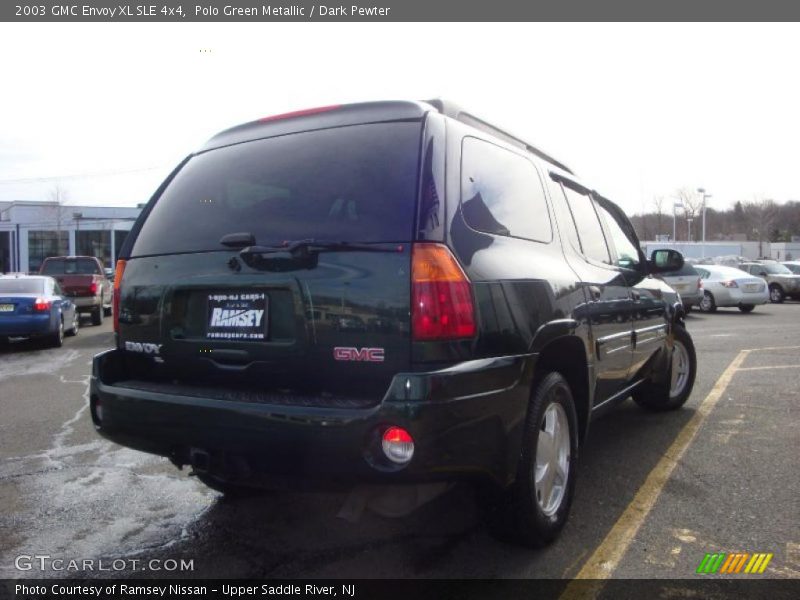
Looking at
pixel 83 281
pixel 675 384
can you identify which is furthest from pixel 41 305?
pixel 675 384

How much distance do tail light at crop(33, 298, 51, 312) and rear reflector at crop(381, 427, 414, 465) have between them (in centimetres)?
1080

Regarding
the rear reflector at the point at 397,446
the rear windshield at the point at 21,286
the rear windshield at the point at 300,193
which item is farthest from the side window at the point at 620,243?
the rear windshield at the point at 21,286

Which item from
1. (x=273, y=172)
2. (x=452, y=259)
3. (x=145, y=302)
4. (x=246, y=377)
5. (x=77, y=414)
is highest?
(x=273, y=172)

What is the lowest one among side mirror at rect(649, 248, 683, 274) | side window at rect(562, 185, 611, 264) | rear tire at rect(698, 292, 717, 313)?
rear tire at rect(698, 292, 717, 313)

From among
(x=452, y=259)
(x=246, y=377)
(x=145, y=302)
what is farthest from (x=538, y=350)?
(x=145, y=302)

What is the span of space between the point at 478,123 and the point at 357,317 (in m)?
1.26

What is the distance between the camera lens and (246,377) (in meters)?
2.79

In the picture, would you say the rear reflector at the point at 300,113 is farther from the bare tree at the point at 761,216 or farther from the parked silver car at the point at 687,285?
the bare tree at the point at 761,216

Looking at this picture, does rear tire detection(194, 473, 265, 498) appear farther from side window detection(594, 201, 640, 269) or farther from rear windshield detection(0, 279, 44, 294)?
rear windshield detection(0, 279, 44, 294)

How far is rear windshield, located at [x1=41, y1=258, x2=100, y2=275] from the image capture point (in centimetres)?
1753

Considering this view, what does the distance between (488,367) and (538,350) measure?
414 millimetres

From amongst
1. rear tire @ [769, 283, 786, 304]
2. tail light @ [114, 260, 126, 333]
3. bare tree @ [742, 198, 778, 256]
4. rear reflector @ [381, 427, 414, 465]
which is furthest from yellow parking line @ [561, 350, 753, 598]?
bare tree @ [742, 198, 778, 256]

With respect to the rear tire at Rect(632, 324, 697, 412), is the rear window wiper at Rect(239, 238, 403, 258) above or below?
above

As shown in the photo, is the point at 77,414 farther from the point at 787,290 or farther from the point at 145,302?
the point at 787,290
